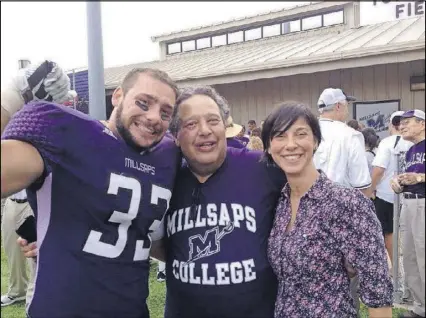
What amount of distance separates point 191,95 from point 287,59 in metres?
0.37

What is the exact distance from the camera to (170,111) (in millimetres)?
1535

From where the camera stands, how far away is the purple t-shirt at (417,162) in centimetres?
77

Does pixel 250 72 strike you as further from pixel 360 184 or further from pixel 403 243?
pixel 360 184

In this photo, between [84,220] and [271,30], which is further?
[271,30]

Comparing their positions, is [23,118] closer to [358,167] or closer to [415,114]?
[415,114]

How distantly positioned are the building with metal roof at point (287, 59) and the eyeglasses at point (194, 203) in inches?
14.6

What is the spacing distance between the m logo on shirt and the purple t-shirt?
2.51 ft

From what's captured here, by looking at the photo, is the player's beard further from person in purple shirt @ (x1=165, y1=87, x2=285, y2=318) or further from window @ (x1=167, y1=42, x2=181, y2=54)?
window @ (x1=167, y1=42, x2=181, y2=54)

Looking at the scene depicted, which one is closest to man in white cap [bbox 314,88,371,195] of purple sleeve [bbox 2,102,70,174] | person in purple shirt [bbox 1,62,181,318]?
person in purple shirt [bbox 1,62,181,318]

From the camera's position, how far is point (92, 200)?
4.47 ft

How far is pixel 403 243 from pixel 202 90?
3.32 feet

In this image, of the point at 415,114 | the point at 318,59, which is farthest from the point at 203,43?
the point at 415,114

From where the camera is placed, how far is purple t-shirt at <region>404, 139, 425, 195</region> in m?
0.77

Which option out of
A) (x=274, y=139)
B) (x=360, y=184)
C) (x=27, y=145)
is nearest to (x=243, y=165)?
(x=274, y=139)
